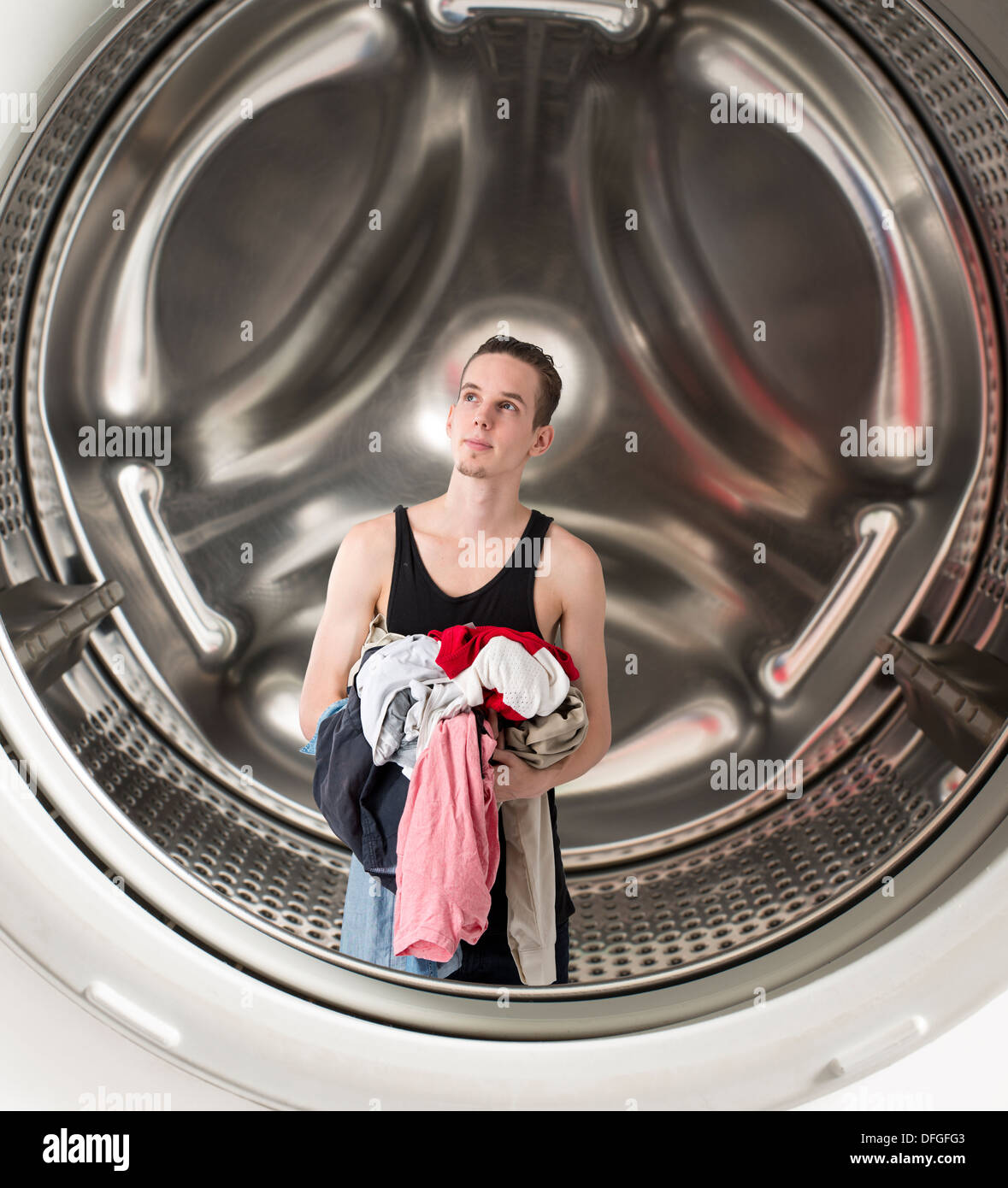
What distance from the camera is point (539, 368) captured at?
38.3 inches

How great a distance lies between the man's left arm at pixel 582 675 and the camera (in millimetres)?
816

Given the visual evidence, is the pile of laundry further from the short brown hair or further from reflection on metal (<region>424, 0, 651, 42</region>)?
reflection on metal (<region>424, 0, 651, 42</region>)

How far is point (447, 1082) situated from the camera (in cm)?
64

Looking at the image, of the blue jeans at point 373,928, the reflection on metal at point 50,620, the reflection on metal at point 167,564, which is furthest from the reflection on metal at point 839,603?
the reflection on metal at point 50,620

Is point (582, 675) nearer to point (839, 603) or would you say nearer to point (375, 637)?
point (375, 637)

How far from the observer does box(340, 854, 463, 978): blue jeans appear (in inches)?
33.4

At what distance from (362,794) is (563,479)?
0.62 meters

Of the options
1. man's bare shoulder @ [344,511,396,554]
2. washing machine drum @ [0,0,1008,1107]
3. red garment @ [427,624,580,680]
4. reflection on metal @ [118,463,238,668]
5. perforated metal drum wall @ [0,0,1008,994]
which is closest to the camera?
washing machine drum @ [0,0,1008,1107]

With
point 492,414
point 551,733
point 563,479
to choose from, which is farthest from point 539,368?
point 551,733

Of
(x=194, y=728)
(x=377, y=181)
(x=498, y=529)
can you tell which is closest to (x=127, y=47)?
(x=377, y=181)

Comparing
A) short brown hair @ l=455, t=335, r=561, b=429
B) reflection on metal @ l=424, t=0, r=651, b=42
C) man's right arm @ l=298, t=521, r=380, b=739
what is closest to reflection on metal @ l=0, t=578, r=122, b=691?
man's right arm @ l=298, t=521, r=380, b=739

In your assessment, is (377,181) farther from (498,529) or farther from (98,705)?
(98,705)

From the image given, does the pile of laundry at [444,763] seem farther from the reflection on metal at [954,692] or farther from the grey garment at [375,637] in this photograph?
the reflection on metal at [954,692]

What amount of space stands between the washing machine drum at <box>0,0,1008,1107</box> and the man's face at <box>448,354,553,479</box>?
27 centimetres
